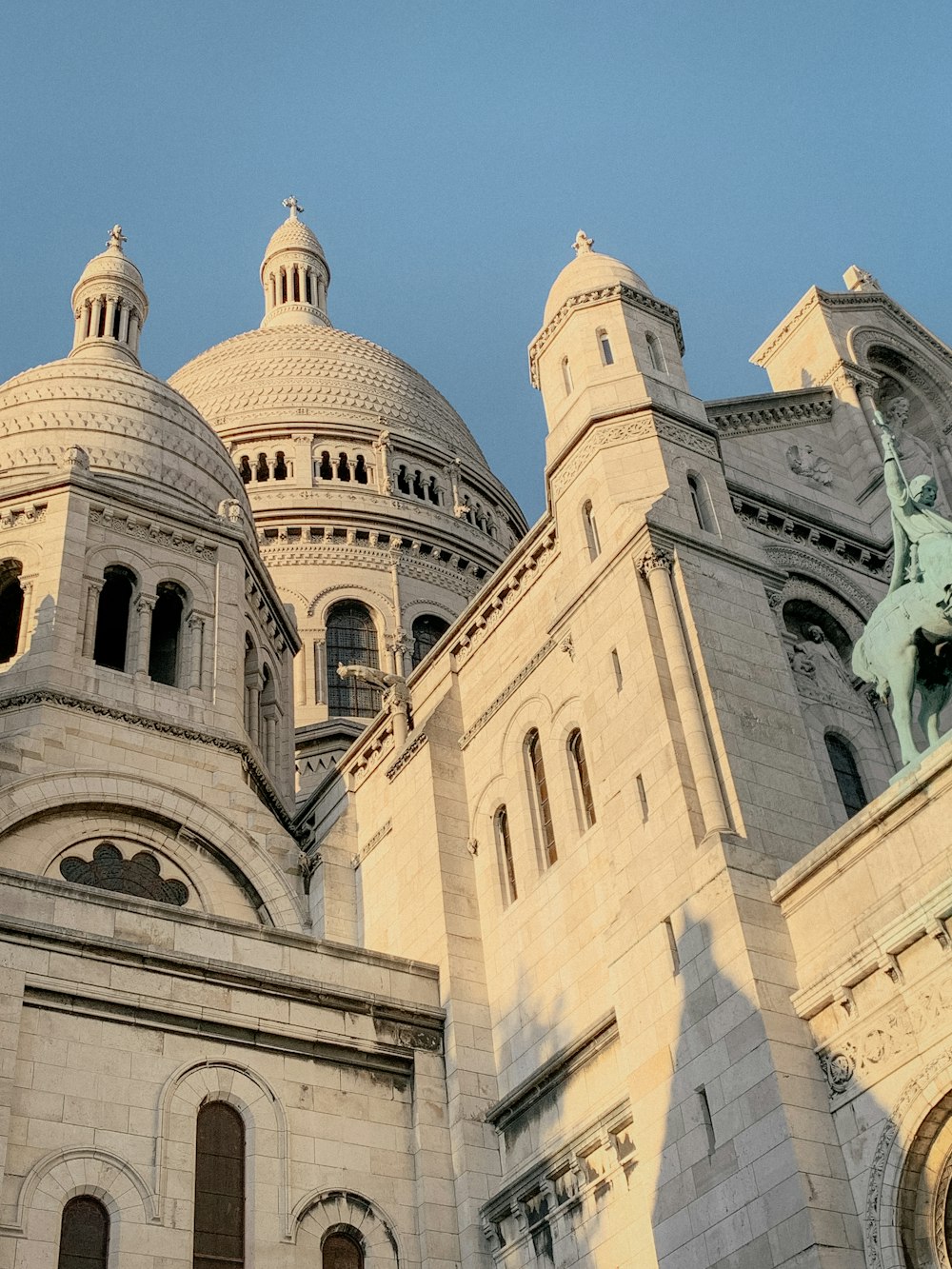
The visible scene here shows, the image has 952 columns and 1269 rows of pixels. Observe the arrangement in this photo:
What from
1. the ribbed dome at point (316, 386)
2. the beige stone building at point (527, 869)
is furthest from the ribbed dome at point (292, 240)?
the beige stone building at point (527, 869)

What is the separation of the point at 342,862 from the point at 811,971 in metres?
11.9

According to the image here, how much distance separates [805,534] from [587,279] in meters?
5.76

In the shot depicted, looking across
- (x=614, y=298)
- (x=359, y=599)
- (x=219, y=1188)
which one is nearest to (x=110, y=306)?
(x=359, y=599)

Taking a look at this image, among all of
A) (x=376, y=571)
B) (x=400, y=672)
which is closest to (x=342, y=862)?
(x=400, y=672)

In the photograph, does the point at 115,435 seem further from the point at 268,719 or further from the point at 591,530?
the point at 591,530

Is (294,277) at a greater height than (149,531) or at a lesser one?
greater

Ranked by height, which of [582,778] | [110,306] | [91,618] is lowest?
[582,778]

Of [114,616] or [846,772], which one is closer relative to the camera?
[846,772]

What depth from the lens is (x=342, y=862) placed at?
27.8 meters

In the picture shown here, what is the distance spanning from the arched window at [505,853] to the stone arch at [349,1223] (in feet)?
16.8

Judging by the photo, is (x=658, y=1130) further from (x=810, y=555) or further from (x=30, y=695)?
(x=30, y=695)

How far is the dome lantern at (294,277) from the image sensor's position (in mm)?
65750

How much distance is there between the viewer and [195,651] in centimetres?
3005

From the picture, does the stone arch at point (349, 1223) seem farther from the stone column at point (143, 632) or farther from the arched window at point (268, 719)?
the arched window at point (268, 719)
